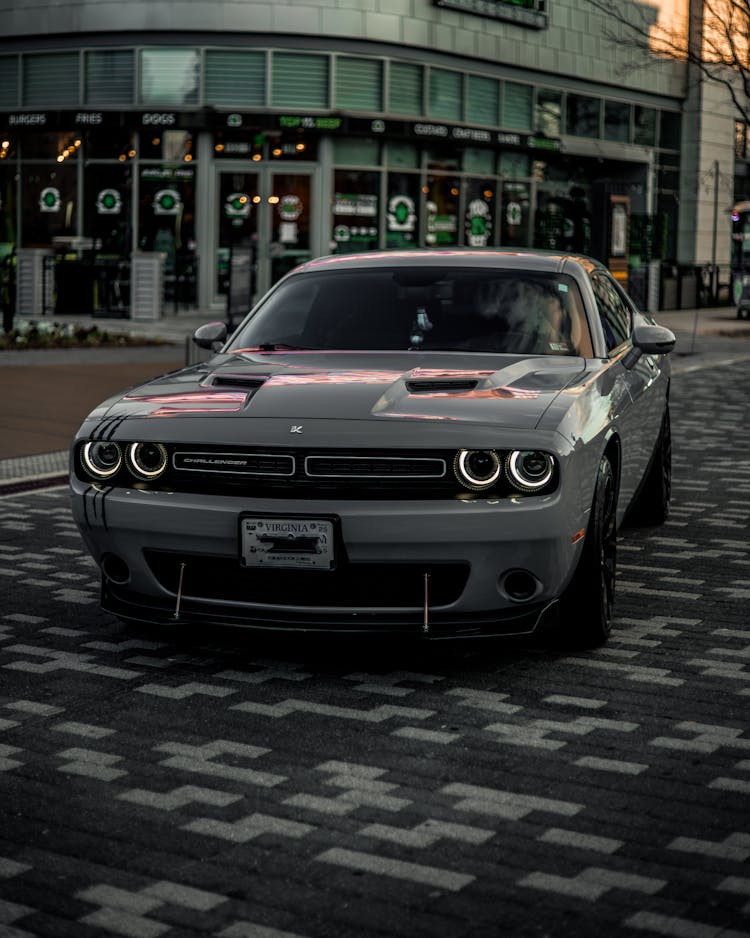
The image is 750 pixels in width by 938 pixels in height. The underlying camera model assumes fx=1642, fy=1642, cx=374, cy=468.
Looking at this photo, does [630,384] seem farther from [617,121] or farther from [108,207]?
[617,121]

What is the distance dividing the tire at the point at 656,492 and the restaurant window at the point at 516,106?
98.4 ft

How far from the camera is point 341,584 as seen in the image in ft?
18.8

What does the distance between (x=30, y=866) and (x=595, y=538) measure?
9.08 feet

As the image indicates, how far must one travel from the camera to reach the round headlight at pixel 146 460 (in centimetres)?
596

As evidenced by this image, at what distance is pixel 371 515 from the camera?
559 centimetres

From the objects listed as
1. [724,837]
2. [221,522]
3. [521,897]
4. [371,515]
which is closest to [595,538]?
[371,515]

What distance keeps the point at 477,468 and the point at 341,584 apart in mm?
623

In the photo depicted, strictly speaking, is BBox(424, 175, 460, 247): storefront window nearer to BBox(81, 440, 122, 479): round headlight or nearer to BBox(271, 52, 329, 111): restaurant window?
BBox(271, 52, 329, 111): restaurant window

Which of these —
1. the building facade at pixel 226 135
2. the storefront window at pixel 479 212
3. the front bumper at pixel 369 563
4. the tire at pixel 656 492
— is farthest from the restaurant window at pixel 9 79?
the front bumper at pixel 369 563

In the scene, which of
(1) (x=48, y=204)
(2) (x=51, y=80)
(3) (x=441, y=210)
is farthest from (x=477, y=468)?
(3) (x=441, y=210)

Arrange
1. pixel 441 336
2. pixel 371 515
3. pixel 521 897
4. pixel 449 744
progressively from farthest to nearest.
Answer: pixel 441 336 → pixel 371 515 → pixel 449 744 → pixel 521 897

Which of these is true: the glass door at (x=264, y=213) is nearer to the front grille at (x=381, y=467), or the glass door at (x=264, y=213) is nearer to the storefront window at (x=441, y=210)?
the storefront window at (x=441, y=210)

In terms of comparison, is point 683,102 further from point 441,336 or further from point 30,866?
point 30,866

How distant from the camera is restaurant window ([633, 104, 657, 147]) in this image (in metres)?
44.7
